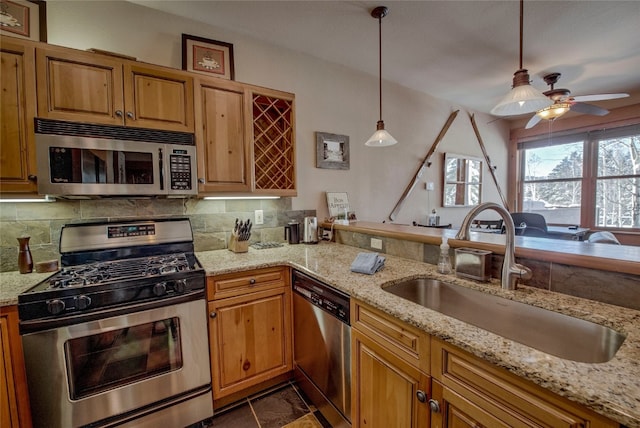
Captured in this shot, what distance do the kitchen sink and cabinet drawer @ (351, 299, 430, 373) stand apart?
0.66 ft

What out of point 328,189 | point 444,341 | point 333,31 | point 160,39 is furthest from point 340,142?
point 444,341

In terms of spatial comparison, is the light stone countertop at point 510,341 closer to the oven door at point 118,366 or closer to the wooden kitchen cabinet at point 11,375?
the wooden kitchen cabinet at point 11,375

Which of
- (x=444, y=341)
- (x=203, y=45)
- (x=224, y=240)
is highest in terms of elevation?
(x=203, y=45)

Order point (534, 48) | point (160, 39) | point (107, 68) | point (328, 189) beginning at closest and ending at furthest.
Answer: point (107, 68)
point (160, 39)
point (534, 48)
point (328, 189)

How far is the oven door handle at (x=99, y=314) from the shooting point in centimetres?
123

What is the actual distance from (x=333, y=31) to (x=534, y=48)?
2.01 m

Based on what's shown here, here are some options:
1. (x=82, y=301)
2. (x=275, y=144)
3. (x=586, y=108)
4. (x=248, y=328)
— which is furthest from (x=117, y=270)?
(x=586, y=108)

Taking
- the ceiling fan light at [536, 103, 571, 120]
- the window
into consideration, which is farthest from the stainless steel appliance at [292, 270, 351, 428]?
the window

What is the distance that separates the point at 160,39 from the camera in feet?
6.63

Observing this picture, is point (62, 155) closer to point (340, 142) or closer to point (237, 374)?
point (237, 374)

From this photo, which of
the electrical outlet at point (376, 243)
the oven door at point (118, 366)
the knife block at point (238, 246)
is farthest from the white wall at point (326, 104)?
the oven door at point (118, 366)

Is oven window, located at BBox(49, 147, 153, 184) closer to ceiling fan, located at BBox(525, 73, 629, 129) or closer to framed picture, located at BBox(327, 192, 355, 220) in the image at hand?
framed picture, located at BBox(327, 192, 355, 220)

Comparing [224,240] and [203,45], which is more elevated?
[203,45]

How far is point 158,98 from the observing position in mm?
1701
